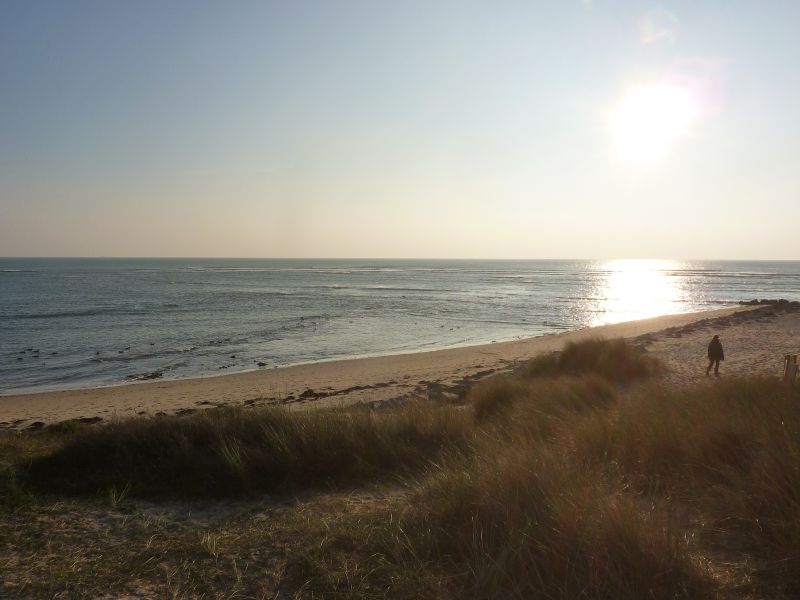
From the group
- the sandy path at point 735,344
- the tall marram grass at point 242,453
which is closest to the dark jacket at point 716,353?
the sandy path at point 735,344

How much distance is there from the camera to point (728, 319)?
33.8 metres

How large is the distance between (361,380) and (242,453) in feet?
42.8

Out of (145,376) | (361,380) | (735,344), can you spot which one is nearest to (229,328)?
(145,376)

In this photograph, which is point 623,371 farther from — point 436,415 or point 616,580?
point 616,580

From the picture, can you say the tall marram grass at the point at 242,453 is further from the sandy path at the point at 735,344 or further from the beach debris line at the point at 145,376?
the beach debris line at the point at 145,376

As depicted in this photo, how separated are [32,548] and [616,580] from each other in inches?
176

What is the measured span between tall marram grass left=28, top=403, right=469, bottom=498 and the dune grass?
27 mm

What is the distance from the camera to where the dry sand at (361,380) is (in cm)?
1537

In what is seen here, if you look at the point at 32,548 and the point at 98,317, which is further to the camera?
the point at 98,317

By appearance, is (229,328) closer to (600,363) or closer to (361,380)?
(361,380)

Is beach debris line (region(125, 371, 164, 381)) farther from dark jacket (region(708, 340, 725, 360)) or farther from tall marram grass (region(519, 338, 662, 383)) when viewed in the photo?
dark jacket (region(708, 340, 725, 360))

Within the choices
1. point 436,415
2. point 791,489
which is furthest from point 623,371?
point 791,489

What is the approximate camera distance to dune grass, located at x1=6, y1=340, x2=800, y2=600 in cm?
356

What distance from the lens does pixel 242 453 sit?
6.61 m
